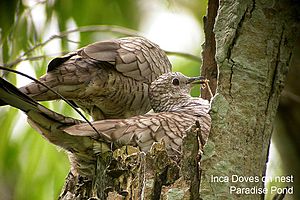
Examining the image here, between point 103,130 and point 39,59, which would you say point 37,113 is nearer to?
point 103,130

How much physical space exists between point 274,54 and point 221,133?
0.35 metres

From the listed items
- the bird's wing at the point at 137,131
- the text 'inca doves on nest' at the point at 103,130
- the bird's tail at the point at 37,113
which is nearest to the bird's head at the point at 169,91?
the text 'inca doves on nest' at the point at 103,130

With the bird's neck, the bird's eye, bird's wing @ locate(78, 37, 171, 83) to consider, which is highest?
bird's wing @ locate(78, 37, 171, 83)

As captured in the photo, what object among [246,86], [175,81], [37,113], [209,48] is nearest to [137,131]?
[37,113]

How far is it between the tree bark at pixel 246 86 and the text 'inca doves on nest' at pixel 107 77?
3.80 feet

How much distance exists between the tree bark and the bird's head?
49.6 inches

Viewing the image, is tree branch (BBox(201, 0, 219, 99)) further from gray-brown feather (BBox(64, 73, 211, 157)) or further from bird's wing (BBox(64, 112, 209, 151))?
bird's wing (BBox(64, 112, 209, 151))

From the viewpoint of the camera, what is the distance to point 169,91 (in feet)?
12.4

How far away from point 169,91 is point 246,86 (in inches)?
52.8

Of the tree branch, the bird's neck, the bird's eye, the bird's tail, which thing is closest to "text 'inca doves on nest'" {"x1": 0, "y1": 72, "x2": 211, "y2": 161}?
the bird's tail

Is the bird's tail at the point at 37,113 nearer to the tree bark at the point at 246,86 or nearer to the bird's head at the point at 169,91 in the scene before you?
the tree bark at the point at 246,86

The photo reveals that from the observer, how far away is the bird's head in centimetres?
380

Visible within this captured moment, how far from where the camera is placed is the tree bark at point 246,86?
7.94 feet

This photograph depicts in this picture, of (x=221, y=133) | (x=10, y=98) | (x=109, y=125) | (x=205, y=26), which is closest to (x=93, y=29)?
(x=205, y=26)
